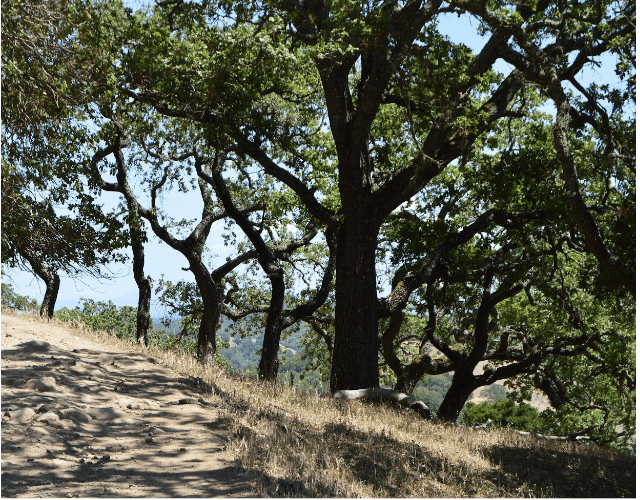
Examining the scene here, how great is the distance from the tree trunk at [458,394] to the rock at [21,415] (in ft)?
44.3

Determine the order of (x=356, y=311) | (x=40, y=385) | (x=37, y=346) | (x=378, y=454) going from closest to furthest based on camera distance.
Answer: (x=378, y=454) < (x=40, y=385) < (x=37, y=346) < (x=356, y=311)

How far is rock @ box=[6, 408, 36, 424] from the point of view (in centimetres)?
678

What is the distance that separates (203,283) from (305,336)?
8.76 meters

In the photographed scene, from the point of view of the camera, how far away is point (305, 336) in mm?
26859

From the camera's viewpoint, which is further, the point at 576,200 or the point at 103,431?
the point at 576,200

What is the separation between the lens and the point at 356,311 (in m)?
12.0

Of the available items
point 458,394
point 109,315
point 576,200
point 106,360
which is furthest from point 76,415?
point 109,315

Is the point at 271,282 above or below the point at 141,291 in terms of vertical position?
above

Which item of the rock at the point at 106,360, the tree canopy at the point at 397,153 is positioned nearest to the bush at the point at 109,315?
the tree canopy at the point at 397,153

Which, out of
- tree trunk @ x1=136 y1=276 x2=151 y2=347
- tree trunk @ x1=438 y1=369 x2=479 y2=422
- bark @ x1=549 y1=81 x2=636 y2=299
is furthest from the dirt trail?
tree trunk @ x1=438 y1=369 x2=479 y2=422

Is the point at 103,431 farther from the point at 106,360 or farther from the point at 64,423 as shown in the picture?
the point at 106,360

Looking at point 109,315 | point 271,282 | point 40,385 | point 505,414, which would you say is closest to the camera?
point 40,385

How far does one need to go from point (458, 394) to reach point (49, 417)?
1390 cm

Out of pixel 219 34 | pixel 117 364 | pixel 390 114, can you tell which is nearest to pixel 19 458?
pixel 117 364
